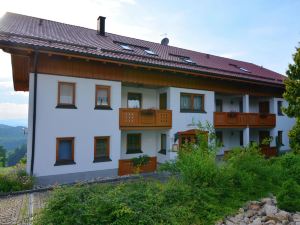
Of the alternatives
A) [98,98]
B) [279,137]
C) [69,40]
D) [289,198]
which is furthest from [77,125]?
[279,137]

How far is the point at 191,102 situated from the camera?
1756 centimetres

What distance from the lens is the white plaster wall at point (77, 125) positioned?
1191 centimetres

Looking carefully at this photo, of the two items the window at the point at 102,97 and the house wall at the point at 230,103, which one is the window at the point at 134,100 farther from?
the house wall at the point at 230,103

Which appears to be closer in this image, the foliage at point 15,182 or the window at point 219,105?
the foliage at point 15,182

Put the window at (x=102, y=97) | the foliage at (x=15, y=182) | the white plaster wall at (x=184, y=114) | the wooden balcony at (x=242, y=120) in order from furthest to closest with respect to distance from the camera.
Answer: the wooden balcony at (x=242, y=120)
the white plaster wall at (x=184, y=114)
the window at (x=102, y=97)
the foliage at (x=15, y=182)

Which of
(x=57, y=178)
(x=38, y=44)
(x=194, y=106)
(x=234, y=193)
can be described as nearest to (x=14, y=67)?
(x=38, y=44)

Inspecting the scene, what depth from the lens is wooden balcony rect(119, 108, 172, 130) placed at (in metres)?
14.4

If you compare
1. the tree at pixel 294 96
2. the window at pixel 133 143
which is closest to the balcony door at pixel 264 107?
the tree at pixel 294 96

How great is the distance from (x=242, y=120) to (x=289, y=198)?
12.2 m

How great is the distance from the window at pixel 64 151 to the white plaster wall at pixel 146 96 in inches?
197

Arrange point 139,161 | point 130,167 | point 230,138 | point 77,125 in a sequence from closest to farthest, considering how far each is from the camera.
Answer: point 77,125 → point 130,167 → point 139,161 → point 230,138

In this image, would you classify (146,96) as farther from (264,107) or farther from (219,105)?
(264,107)

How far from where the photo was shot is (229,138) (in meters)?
22.4

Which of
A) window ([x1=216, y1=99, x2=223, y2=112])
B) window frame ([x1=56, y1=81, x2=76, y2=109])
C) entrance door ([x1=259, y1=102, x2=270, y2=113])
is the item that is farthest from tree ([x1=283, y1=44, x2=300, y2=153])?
window frame ([x1=56, y1=81, x2=76, y2=109])
